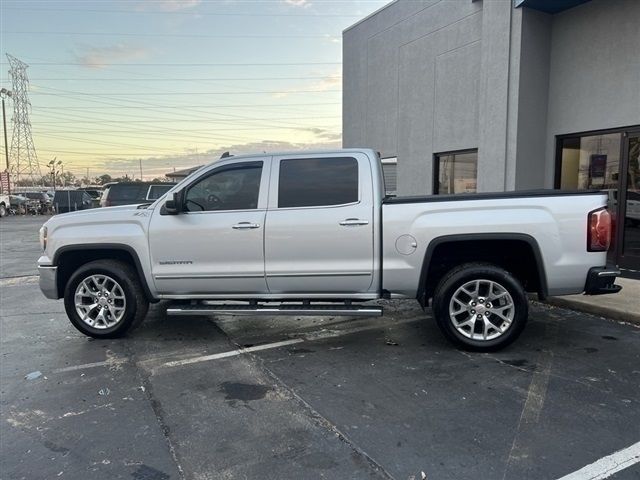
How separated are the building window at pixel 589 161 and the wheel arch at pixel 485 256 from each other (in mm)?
5043

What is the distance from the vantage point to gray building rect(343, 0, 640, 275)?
28.9 feet

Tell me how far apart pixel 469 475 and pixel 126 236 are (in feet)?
13.8

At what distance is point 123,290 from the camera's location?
5.57 metres

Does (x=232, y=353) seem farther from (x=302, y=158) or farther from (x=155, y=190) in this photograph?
(x=155, y=190)

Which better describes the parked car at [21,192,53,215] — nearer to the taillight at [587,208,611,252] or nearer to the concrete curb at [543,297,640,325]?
the concrete curb at [543,297,640,325]

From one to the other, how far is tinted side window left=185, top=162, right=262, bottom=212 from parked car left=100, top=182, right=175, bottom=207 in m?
10.9

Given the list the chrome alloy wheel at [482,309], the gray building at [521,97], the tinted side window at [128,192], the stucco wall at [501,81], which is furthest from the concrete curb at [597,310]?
the tinted side window at [128,192]

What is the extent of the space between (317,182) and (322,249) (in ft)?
2.40

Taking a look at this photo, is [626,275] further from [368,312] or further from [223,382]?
[223,382]

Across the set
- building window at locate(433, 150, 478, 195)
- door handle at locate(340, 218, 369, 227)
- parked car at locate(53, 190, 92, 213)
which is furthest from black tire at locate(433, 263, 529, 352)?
parked car at locate(53, 190, 92, 213)

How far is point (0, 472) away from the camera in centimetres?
312

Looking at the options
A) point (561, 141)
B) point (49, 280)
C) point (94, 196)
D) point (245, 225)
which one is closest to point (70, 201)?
point (94, 196)

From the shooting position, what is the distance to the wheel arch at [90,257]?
554cm

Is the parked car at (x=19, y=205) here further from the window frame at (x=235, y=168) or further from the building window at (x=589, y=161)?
the building window at (x=589, y=161)
